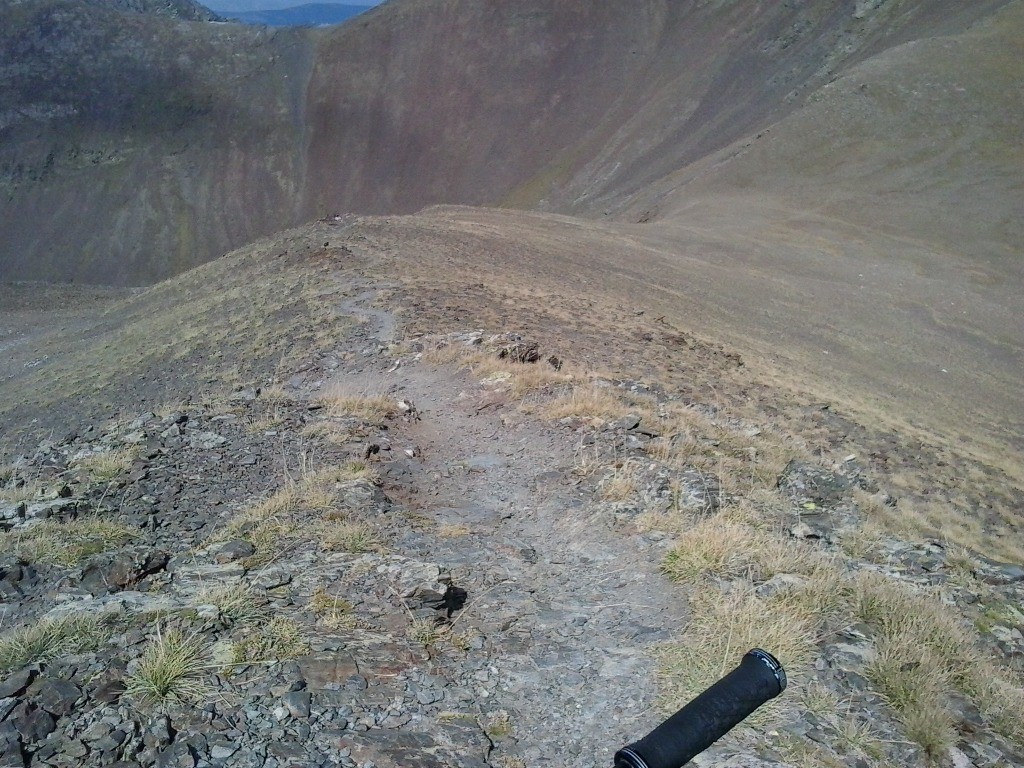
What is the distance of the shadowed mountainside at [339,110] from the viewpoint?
204ft

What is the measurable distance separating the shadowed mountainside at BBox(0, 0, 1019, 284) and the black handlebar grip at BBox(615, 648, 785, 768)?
177ft

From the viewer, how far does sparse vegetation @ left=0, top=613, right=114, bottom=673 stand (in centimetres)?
424

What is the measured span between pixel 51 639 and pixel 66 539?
2074 millimetres

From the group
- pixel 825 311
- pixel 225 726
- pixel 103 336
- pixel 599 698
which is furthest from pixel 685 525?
pixel 103 336

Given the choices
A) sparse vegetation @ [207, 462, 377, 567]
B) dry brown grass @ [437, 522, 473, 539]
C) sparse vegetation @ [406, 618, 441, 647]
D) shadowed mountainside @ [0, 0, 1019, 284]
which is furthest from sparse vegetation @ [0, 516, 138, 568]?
shadowed mountainside @ [0, 0, 1019, 284]

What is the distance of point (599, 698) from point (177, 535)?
3.95m

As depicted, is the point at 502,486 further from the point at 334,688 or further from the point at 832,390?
the point at 832,390

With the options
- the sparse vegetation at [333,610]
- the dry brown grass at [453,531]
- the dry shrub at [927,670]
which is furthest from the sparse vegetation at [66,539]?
the dry shrub at [927,670]

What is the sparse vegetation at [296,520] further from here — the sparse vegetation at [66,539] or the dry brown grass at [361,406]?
the dry brown grass at [361,406]

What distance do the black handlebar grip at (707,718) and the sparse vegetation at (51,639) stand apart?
3.08 metres

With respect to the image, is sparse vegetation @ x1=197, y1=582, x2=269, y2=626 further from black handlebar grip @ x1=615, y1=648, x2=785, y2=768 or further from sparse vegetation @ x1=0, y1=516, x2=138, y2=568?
black handlebar grip @ x1=615, y1=648, x2=785, y2=768

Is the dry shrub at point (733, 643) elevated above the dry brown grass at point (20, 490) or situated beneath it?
elevated above

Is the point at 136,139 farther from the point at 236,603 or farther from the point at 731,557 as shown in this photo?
the point at 731,557

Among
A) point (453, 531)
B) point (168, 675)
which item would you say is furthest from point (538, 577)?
point (168, 675)
